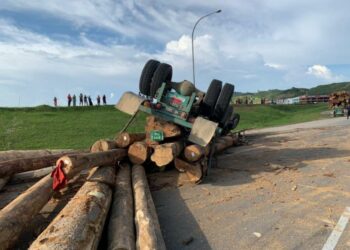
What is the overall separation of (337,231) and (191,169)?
4.18m

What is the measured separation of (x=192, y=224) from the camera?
642 cm

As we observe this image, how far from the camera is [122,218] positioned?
568cm

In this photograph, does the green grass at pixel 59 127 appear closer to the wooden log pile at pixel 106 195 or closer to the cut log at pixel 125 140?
the cut log at pixel 125 140

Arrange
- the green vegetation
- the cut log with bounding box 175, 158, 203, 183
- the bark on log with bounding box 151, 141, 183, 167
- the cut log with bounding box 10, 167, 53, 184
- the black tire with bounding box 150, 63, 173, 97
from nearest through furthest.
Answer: the bark on log with bounding box 151, 141, 183, 167
the cut log with bounding box 175, 158, 203, 183
the cut log with bounding box 10, 167, 53, 184
the black tire with bounding box 150, 63, 173, 97
the green vegetation

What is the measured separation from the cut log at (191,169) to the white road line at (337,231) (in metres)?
3.46

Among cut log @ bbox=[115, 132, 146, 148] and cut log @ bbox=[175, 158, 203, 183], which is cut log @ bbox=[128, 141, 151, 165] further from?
cut log @ bbox=[175, 158, 203, 183]

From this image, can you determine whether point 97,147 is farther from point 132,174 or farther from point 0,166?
point 0,166

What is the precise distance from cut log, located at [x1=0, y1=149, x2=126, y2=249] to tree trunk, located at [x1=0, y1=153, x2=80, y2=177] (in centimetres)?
121

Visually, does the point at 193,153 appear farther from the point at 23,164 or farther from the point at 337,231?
the point at 337,231

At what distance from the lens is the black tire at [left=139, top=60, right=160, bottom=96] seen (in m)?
10.9

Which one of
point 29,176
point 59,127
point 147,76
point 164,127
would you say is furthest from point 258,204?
point 59,127

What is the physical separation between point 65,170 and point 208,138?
152 inches

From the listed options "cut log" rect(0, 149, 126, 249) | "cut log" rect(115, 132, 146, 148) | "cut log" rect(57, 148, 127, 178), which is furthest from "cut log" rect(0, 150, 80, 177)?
"cut log" rect(115, 132, 146, 148)

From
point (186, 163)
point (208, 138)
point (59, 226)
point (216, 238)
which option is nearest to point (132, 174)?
point (186, 163)
